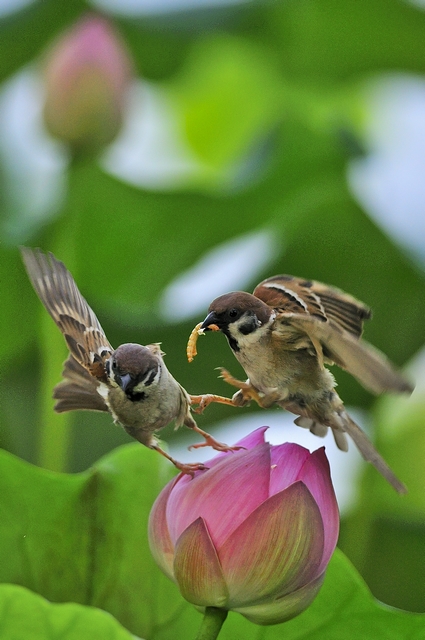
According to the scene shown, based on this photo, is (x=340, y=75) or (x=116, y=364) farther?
(x=340, y=75)

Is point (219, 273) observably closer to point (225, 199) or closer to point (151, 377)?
point (225, 199)

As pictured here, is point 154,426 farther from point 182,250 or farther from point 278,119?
point 278,119

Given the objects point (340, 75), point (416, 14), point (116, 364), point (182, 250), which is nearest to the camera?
point (116, 364)

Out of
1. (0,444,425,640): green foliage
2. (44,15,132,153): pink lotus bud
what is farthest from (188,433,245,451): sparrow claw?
(44,15,132,153): pink lotus bud

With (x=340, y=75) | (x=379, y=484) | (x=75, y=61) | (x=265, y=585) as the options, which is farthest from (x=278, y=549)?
(x=340, y=75)

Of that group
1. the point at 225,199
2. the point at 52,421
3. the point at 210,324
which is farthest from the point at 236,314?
the point at 225,199

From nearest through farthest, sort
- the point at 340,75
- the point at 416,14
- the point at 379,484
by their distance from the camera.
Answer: the point at 379,484 → the point at 416,14 → the point at 340,75

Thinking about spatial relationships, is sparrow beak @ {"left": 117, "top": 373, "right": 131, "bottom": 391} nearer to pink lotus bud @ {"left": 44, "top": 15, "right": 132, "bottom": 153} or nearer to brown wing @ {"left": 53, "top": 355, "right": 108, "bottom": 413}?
brown wing @ {"left": 53, "top": 355, "right": 108, "bottom": 413}

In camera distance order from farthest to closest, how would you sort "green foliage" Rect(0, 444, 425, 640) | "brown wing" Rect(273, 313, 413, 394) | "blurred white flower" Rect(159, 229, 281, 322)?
A: 1. "blurred white flower" Rect(159, 229, 281, 322)
2. "green foliage" Rect(0, 444, 425, 640)
3. "brown wing" Rect(273, 313, 413, 394)
